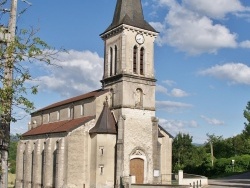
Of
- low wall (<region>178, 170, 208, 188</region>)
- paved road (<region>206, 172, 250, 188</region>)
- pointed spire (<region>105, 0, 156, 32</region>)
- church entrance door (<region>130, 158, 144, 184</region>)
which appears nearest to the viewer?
paved road (<region>206, 172, 250, 188</region>)

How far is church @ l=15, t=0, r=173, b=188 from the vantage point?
112ft

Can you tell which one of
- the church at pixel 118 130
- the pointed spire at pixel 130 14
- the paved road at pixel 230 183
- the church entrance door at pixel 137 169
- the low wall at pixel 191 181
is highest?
the pointed spire at pixel 130 14

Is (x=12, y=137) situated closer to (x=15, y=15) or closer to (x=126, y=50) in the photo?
(x=15, y=15)

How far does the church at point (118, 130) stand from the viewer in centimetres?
3428

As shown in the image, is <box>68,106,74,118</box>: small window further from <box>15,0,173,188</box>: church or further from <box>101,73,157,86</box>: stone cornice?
<box>101,73,157,86</box>: stone cornice

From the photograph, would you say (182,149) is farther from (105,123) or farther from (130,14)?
(130,14)

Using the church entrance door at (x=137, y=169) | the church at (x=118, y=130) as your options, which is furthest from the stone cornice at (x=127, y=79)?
the church entrance door at (x=137, y=169)

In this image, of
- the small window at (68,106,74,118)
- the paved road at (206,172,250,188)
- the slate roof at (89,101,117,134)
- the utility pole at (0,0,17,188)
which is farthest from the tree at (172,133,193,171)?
the utility pole at (0,0,17,188)

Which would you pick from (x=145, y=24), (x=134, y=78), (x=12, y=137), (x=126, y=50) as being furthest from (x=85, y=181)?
(x=12, y=137)

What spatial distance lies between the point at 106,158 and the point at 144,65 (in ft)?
34.5

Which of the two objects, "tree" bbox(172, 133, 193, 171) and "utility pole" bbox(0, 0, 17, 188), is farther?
"tree" bbox(172, 133, 193, 171)

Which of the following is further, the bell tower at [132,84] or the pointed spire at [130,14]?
the pointed spire at [130,14]

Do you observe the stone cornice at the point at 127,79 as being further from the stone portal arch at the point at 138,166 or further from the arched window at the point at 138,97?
the stone portal arch at the point at 138,166

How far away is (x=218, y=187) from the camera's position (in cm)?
3184
